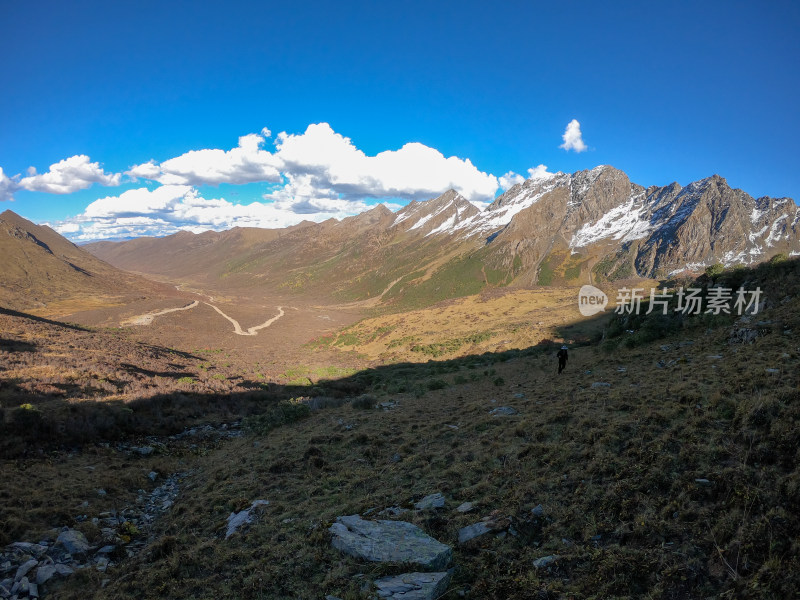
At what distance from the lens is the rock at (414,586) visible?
539cm

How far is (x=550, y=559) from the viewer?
584 centimetres

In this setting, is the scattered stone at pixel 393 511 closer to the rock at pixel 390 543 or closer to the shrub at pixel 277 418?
the rock at pixel 390 543

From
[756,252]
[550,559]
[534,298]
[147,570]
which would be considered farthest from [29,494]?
[756,252]

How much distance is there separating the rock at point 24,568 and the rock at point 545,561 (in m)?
10.8

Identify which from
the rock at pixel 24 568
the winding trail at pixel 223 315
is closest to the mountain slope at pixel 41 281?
the winding trail at pixel 223 315

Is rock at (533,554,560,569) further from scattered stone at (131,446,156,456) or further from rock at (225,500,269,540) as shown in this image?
scattered stone at (131,446,156,456)

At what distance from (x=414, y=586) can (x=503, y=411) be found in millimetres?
10247

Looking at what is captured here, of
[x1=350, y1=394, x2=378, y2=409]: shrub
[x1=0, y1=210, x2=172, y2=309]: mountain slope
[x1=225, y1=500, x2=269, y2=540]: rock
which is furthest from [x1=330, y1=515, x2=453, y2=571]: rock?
[x1=0, y1=210, x2=172, y2=309]: mountain slope

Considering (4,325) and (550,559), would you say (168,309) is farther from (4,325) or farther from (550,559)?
(550,559)

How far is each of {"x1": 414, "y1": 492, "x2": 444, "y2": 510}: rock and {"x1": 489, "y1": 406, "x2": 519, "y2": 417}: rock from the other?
258 inches

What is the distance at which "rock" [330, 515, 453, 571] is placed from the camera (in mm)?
6238

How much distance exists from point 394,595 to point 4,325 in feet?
187

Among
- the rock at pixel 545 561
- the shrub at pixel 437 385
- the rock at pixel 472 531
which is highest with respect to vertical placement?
the rock at pixel 545 561

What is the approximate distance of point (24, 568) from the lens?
8.15 m
